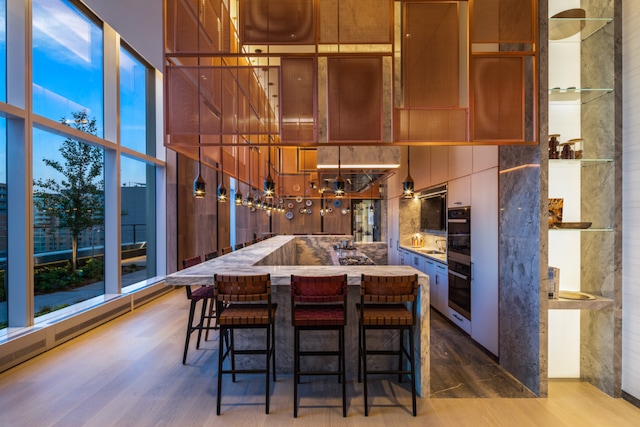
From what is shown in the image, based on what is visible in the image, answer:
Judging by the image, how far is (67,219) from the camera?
429 centimetres

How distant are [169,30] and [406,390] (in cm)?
422

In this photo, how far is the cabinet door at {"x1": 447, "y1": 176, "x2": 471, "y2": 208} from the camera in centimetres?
417

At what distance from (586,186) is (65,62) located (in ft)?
21.7

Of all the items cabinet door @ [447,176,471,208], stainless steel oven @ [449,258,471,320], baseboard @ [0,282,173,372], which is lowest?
baseboard @ [0,282,173,372]

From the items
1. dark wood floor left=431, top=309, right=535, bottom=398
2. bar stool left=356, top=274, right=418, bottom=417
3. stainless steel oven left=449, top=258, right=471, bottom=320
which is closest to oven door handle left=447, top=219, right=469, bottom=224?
stainless steel oven left=449, top=258, right=471, bottom=320

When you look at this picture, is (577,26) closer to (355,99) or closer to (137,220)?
(355,99)

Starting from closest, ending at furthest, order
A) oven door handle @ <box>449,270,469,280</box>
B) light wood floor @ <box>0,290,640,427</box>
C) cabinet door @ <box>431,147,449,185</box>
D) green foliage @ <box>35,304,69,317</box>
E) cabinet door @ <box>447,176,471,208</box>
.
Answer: light wood floor @ <box>0,290,640,427</box> < green foliage @ <box>35,304,69,317</box> < oven door handle @ <box>449,270,469,280</box> < cabinet door @ <box>447,176,471,208</box> < cabinet door @ <box>431,147,449,185</box>

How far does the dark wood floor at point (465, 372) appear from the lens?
9.12 feet

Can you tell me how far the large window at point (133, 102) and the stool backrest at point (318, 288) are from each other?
4758mm

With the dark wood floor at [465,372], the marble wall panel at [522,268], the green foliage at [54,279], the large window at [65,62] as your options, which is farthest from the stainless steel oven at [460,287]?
the large window at [65,62]

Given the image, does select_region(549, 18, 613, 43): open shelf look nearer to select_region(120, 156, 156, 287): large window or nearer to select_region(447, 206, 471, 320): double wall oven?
select_region(447, 206, 471, 320): double wall oven

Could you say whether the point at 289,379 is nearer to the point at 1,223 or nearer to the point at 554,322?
the point at 554,322

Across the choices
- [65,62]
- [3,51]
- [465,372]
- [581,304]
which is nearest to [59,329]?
[3,51]

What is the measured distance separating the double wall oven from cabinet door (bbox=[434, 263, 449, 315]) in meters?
0.14
